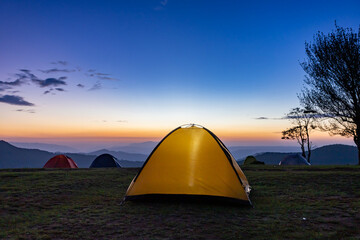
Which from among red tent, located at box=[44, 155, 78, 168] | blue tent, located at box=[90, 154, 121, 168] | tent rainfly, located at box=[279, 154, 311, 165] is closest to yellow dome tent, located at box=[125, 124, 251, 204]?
blue tent, located at box=[90, 154, 121, 168]

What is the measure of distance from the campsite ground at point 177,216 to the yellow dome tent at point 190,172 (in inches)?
15.4

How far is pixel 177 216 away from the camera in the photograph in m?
6.48

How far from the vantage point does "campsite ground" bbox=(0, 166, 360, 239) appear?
17.2 feet

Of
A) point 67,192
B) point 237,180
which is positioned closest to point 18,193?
point 67,192

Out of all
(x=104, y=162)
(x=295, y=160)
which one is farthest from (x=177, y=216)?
(x=295, y=160)

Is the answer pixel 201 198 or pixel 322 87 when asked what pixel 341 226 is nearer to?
pixel 201 198

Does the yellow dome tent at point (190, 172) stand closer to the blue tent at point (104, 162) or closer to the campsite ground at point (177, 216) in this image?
the campsite ground at point (177, 216)

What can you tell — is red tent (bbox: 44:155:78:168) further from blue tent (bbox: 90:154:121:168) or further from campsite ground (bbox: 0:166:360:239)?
campsite ground (bbox: 0:166:360:239)

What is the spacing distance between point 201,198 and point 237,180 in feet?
3.83

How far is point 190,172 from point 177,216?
153 cm

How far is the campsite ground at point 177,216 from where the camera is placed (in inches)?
206

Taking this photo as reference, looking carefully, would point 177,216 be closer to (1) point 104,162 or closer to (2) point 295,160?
(1) point 104,162

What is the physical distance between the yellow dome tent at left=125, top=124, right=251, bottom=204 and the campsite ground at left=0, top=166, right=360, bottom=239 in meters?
0.39

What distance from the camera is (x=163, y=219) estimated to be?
245 inches
